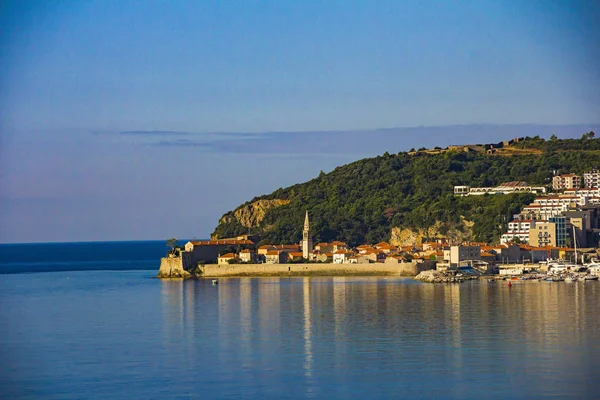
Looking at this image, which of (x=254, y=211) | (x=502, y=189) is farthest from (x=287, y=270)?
(x=502, y=189)

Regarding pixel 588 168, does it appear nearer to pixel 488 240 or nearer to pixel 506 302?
pixel 488 240

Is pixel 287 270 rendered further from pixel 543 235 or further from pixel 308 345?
pixel 308 345

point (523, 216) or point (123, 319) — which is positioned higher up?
point (523, 216)

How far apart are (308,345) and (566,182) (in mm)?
58655

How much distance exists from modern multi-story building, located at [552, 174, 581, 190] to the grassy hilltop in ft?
5.82

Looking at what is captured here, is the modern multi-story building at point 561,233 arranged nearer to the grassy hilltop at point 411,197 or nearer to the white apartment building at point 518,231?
Result: the white apartment building at point 518,231

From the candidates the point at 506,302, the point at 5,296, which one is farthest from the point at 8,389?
the point at 5,296

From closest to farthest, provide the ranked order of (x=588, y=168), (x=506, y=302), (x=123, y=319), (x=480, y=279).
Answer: (x=123, y=319) → (x=506, y=302) → (x=480, y=279) → (x=588, y=168)

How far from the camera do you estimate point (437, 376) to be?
24500 millimetres

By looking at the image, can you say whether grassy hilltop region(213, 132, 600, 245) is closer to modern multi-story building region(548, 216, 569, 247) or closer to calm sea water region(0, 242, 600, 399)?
modern multi-story building region(548, 216, 569, 247)

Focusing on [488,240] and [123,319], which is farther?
[488,240]

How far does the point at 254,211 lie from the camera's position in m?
89.1

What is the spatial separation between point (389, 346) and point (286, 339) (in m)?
3.47

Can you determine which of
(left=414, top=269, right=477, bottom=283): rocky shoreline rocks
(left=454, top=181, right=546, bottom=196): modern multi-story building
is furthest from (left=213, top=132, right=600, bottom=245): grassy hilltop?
(left=414, top=269, right=477, bottom=283): rocky shoreline rocks
